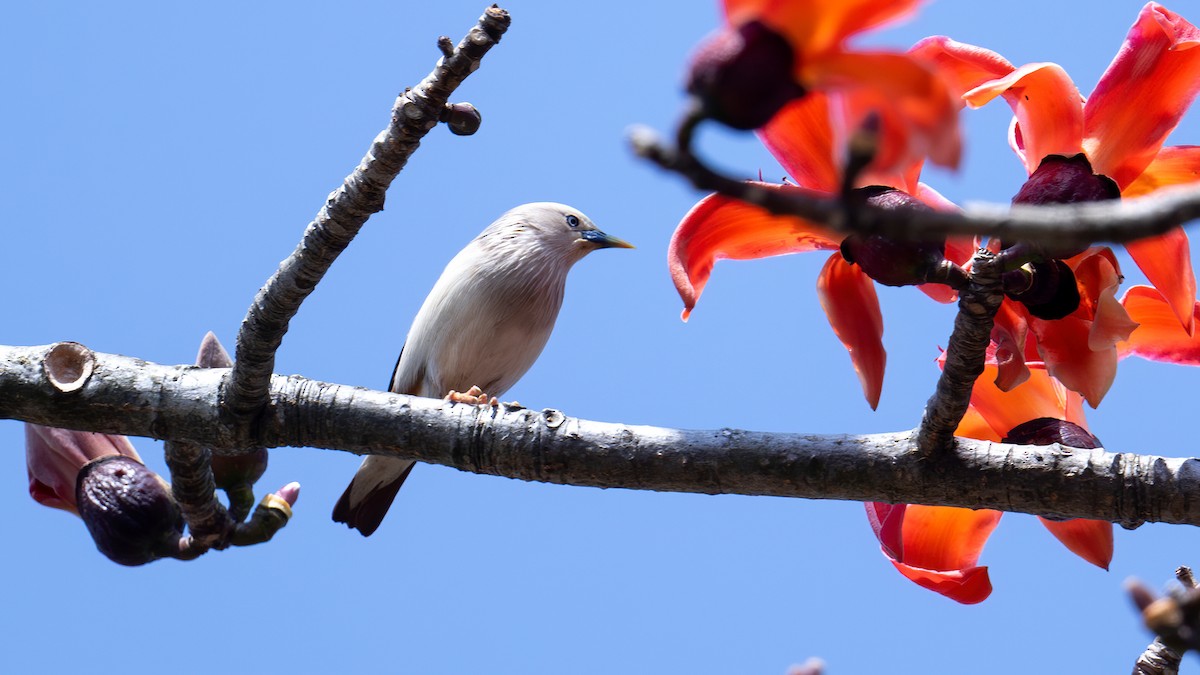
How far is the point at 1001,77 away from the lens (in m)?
1.65

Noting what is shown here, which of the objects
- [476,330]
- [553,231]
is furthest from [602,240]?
[476,330]

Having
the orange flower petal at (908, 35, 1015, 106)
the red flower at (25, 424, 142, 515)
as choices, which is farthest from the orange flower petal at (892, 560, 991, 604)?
the red flower at (25, 424, 142, 515)

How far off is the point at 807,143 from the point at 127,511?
192cm

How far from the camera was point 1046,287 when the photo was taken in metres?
1.58

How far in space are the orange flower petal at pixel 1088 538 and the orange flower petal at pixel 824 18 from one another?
132cm

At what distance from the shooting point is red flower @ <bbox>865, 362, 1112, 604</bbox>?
75.1 inches

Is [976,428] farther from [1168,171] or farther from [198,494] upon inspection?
[198,494]

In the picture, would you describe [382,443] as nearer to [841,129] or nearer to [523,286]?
[841,129]

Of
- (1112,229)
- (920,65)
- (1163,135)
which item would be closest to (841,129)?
(920,65)

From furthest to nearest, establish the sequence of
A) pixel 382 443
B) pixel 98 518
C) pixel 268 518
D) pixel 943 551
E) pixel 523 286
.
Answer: pixel 523 286, pixel 268 518, pixel 98 518, pixel 382 443, pixel 943 551

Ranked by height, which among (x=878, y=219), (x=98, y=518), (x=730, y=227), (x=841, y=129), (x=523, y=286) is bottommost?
(x=878, y=219)

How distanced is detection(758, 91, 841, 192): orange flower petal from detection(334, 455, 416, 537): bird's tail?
296cm

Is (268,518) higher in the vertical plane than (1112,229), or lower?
higher

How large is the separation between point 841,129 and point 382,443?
1687 mm
